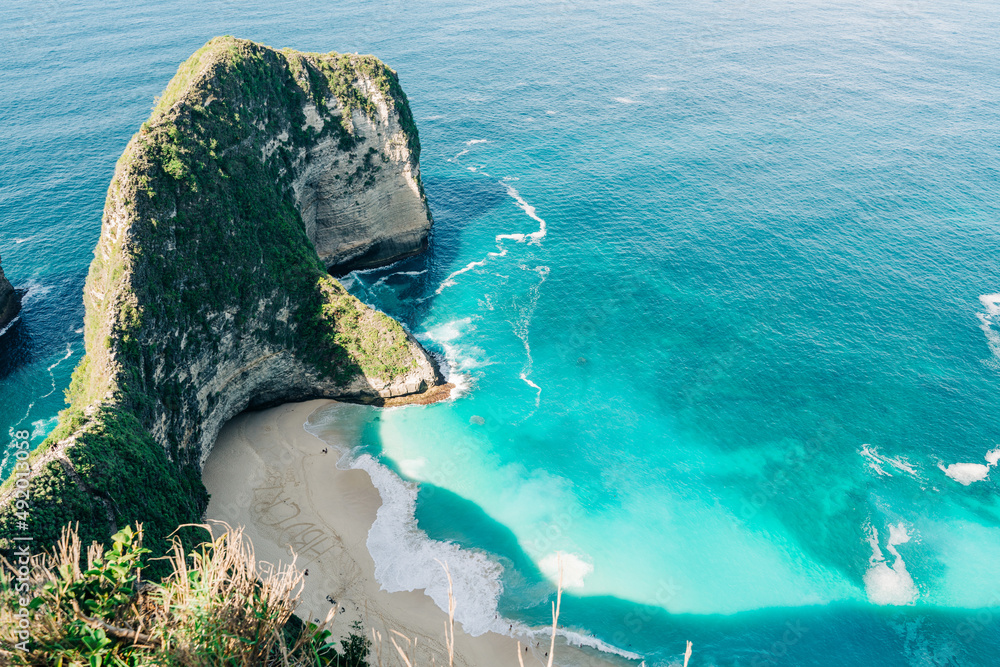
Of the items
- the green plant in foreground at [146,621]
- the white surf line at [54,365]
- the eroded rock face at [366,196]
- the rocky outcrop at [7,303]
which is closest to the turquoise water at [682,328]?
the white surf line at [54,365]

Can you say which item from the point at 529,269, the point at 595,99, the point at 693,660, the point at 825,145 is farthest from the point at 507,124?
the point at 693,660

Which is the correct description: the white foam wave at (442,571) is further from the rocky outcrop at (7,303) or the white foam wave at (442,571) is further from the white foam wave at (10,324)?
the rocky outcrop at (7,303)

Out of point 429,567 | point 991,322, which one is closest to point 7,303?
point 429,567

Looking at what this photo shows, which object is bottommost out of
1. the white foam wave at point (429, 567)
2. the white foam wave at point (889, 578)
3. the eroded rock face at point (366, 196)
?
the white foam wave at point (889, 578)

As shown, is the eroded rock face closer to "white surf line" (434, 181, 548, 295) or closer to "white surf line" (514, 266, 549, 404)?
"white surf line" (434, 181, 548, 295)

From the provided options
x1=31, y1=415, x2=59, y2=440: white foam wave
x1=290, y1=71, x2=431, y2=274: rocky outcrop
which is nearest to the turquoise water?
x1=31, y1=415, x2=59, y2=440: white foam wave

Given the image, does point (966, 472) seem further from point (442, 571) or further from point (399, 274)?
point (399, 274)
